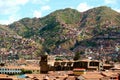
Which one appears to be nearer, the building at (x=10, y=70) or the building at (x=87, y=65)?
the building at (x=87, y=65)

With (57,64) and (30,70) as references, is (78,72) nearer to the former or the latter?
(57,64)

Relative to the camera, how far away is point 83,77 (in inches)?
2574

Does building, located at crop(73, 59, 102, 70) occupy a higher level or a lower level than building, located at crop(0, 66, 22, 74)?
higher

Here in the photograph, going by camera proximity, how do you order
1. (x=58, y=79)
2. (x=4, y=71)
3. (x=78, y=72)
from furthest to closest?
(x=4, y=71) → (x=78, y=72) → (x=58, y=79)

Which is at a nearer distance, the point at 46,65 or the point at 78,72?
the point at 78,72

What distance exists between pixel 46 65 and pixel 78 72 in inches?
960

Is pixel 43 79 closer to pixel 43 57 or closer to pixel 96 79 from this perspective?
pixel 96 79

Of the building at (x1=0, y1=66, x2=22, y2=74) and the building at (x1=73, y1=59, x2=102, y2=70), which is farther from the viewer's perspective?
the building at (x1=0, y1=66, x2=22, y2=74)

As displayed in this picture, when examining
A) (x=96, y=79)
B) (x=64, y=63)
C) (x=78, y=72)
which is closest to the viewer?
(x=96, y=79)

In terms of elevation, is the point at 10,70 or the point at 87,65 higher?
the point at 87,65

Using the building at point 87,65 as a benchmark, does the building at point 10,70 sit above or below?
below

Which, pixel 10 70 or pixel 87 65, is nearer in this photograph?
pixel 87 65

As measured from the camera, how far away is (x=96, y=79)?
206 feet

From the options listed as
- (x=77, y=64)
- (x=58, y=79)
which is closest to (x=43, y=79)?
(x=58, y=79)
